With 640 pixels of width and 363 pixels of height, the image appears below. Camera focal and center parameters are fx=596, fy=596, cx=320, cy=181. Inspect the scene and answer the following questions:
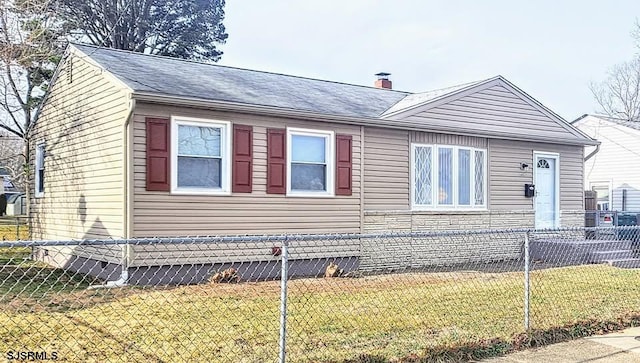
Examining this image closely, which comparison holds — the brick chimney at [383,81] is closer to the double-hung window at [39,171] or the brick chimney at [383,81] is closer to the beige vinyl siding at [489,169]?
the beige vinyl siding at [489,169]

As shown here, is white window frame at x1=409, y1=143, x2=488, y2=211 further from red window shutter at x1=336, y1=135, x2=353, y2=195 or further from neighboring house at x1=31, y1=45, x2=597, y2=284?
red window shutter at x1=336, y1=135, x2=353, y2=195

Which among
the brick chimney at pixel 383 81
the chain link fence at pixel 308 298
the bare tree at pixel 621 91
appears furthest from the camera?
the bare tree at pixel 621 91

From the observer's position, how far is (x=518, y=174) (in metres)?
14.2

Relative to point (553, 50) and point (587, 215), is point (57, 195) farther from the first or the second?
point (553, 50)

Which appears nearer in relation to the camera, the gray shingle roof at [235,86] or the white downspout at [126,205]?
the white downspout at [126,205]

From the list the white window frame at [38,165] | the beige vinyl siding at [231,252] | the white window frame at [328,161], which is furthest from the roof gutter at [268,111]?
the white window frame at [38,165]

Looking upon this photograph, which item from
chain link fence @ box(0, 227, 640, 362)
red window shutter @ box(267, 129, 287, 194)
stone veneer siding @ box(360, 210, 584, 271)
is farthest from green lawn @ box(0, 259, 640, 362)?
stone veneer siding @ box(360, 210, 584, 271)

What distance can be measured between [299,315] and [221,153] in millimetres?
4342

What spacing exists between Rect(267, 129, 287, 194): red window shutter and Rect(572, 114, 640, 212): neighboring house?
592 inches

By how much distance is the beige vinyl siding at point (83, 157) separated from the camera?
9.90 metres

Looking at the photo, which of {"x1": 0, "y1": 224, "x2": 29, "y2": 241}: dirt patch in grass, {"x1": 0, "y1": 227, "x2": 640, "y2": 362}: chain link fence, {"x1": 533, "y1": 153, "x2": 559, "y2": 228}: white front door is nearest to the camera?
{"x1": 0, "y1": 227, "x2": 640, "y2": 362}: chain link fence

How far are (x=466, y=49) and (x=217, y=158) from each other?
1706 centimetres

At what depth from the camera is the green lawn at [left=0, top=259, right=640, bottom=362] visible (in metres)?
A: 5.26

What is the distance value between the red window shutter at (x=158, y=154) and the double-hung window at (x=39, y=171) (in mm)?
5545
